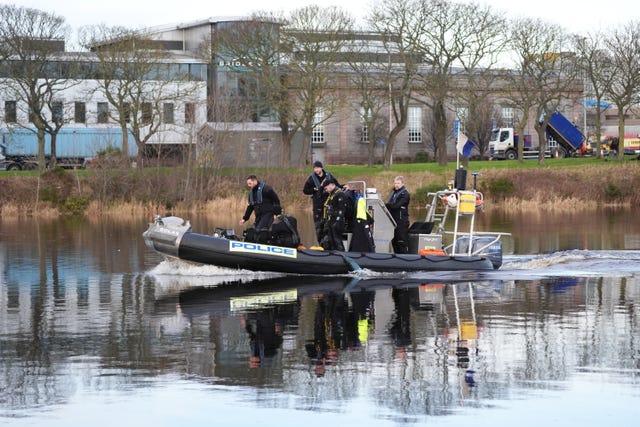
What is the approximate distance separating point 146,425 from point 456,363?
12.5 feet

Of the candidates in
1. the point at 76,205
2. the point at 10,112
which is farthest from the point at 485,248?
the point at 10,112

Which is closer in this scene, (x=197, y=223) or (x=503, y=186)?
(x=197, y=223)

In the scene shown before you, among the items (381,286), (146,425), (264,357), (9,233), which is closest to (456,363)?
(264,357)

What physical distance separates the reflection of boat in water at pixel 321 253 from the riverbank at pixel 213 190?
21.9 metres

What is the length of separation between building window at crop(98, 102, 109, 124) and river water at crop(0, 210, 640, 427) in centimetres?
3589

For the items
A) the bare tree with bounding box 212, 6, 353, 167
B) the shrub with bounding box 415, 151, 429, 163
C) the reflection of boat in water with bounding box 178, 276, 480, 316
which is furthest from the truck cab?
the reflection of boat in water with bounding box 178, 276, 480, 316

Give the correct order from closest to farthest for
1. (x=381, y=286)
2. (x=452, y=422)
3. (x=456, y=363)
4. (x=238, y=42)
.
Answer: (x=452, y=422), (x=456, y=363), (x=381, y=286), (x=238, y=42)

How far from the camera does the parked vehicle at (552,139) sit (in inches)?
2783

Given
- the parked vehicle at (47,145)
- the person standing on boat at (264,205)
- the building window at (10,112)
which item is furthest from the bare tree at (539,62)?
the person standing on boat at (264,205)

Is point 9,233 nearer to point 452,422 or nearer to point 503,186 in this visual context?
point 503,186

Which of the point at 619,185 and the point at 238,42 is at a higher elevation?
the point at 238,42

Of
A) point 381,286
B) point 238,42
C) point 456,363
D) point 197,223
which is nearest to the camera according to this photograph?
point 456,363

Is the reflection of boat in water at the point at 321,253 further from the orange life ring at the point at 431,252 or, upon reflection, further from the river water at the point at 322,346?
the river water at the point at 322,346

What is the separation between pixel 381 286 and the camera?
19.5 metres
